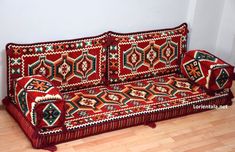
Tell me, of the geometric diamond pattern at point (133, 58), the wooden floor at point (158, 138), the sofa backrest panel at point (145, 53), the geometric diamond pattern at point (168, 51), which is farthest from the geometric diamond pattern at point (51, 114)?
the geometric diamond pattern at point (168, 51)

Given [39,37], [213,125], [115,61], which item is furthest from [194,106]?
[39,37]

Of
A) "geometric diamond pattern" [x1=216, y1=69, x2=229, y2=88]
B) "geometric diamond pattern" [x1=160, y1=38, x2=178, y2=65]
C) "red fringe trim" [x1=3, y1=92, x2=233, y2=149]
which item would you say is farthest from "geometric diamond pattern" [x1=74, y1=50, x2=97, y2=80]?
"geometric diamond pattern" [x1=216, y1=69, x2=229, y2=88]

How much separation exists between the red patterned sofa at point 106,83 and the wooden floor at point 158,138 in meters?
0.08

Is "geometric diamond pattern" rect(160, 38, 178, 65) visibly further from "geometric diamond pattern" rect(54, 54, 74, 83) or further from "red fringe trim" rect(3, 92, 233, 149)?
"geometric diamond pattern" rect(54, 54, 74, 83)

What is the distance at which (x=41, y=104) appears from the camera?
3334mm

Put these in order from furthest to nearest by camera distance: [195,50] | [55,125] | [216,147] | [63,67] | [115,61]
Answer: [195,50] < [115,61] < [63,67] < [216,147] < [55,125]

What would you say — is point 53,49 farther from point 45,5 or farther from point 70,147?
point 70,147

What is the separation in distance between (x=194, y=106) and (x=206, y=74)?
0.39m

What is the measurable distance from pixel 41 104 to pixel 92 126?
550 millimetres

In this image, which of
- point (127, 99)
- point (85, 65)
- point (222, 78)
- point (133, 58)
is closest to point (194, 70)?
point (222, 78)

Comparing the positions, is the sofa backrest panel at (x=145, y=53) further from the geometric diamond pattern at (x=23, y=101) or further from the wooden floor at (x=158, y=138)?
the geometric diamond pattern at (x=23, y=101)

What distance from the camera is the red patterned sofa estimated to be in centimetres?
349

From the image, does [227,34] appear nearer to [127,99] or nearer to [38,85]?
[127,99]

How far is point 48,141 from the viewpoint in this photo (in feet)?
11.3
